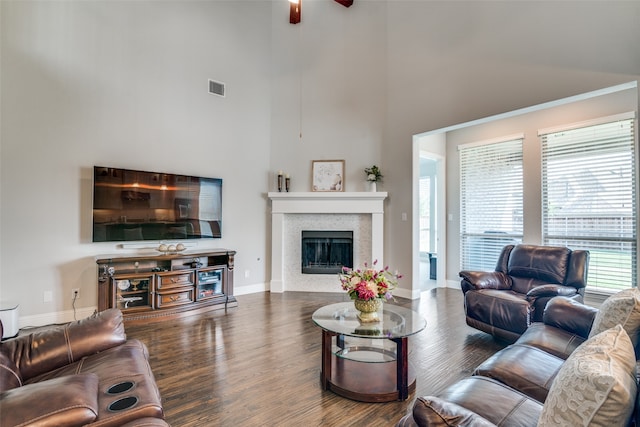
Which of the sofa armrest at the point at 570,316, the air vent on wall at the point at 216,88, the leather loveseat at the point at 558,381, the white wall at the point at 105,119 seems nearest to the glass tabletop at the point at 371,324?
the leather loveseat at the point at 558,381

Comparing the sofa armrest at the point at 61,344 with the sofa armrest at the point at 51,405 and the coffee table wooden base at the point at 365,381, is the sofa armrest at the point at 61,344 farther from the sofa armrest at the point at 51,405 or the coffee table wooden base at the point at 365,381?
the coffee table wooden base at the point at 365,381

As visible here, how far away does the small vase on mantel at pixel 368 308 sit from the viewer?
246 centimetres

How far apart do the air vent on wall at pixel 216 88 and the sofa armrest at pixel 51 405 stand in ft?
14.8

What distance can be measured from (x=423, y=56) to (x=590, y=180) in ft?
9.45

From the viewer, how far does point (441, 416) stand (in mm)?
1062

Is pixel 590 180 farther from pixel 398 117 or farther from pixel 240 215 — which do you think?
pixel 240 215

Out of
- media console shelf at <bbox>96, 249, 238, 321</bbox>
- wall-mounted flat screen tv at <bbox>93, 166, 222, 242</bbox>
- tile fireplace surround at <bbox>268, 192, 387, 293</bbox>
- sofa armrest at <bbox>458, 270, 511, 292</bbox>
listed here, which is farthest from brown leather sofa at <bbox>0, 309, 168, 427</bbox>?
tile fireplace surround at <bbox>268, 192, 387, 293</bbox>

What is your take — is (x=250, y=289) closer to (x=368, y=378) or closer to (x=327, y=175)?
(x=327, y=175)

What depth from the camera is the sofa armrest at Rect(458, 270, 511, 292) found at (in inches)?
135

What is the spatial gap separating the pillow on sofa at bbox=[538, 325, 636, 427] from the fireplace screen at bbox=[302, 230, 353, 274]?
437cm

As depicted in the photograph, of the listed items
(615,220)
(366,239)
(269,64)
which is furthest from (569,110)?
(269,64)

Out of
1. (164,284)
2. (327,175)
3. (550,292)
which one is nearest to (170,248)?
(164,284)

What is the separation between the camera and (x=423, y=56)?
4.67m

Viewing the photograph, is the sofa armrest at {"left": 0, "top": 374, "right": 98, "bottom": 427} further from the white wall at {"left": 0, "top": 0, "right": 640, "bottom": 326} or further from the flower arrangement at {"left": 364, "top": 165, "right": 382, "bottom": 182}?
the flower arrangement at {"left": 364, "top": 165, "right": 382, "bottom": 182}
